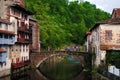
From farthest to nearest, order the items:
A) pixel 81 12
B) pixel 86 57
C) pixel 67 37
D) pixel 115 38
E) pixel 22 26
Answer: pixel 81 12, pixel 67 37, pixel 86 57, pixel 22 26, pixel 115 38

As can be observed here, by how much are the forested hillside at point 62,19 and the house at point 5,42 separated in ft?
130

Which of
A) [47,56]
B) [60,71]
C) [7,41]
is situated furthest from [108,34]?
[47,56]

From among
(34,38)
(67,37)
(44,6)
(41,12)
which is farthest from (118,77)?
(67,37)

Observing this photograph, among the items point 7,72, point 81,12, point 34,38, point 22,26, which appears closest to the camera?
point 7,72

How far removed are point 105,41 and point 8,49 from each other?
16596mm

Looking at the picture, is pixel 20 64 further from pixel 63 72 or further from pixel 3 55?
pixel 3 55

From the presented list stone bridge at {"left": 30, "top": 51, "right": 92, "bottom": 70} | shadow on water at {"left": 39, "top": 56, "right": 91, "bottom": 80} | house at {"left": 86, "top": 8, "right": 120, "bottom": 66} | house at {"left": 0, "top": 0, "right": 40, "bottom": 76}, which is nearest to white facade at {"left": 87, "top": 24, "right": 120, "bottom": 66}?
house at {"left": 86, "top": 8, "right": 120, "bottom": 66}

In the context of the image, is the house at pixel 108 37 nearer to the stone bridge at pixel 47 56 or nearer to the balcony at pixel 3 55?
the stone bridge at pixel 47 56

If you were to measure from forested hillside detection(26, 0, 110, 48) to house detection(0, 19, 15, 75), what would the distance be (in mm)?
39481

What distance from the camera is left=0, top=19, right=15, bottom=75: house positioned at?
55219mm

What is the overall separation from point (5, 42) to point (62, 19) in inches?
3871

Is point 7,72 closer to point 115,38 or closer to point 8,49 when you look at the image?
point 8,49

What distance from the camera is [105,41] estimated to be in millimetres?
63188

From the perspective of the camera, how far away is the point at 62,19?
154625 millimetres
